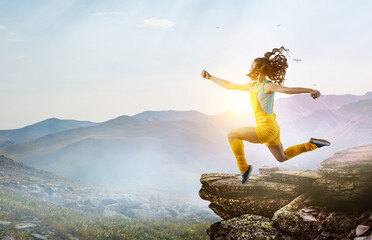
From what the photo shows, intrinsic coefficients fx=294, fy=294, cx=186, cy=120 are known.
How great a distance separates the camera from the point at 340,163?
8555mm

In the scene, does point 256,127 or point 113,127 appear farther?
point 113,127

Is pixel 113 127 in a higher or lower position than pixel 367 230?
higher

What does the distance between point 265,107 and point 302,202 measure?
12.5ft

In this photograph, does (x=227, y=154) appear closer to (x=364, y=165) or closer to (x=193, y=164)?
(x=193, y=164)

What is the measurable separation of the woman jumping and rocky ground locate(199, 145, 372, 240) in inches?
84.5

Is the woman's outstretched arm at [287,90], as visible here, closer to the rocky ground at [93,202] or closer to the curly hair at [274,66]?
the curly hair at [274,66]

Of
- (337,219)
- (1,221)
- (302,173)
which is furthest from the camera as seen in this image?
(1,221)

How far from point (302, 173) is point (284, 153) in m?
3.63

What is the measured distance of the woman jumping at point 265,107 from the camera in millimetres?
6055

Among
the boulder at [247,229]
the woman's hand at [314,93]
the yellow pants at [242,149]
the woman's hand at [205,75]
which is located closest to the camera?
the woman's hand at [314,93]

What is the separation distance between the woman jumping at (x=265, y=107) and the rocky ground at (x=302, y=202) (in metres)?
2.15

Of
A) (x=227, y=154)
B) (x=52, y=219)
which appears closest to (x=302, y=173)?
(x=52, y=219)

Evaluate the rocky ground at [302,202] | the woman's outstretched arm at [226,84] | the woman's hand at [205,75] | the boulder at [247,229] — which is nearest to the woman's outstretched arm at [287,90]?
the woman's outstretched arm at [226,84]

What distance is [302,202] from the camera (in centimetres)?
832
